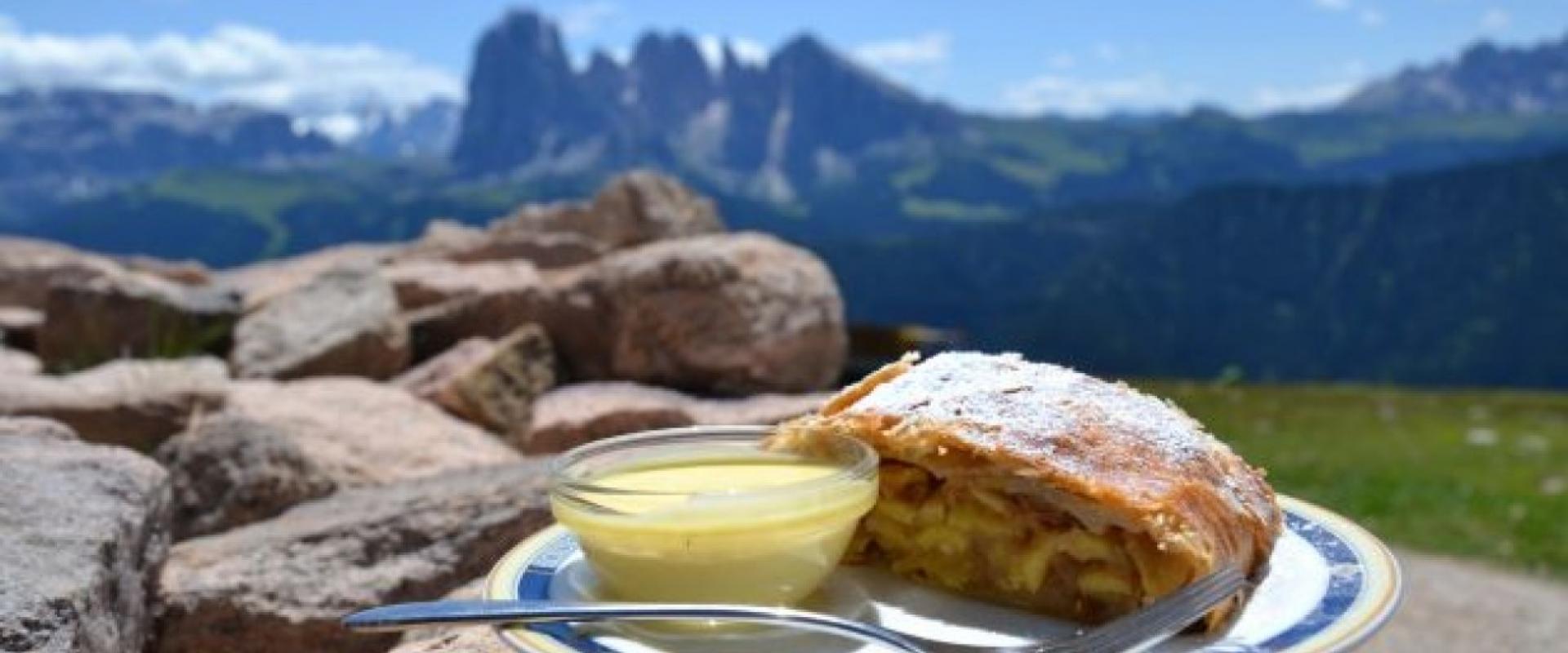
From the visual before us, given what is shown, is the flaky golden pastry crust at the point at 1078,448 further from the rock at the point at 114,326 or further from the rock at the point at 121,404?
the rock at the point at 114,326

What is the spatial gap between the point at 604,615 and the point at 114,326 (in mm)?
5623

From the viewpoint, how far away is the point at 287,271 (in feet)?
30.0

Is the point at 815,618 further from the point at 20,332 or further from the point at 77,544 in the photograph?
the point at 20,332

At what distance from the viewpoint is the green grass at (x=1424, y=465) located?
49.0 feet

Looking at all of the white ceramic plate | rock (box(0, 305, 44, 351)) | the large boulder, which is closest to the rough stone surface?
the large boulder

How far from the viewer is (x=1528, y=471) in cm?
1970

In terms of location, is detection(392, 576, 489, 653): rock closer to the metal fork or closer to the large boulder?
the metal fork

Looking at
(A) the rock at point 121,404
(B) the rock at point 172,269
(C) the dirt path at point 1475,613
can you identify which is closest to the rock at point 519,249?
(B) the rock at point 172,269

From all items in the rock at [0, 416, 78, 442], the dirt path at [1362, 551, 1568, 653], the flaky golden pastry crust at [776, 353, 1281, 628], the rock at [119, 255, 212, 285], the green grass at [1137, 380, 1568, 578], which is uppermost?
the flaky golden pastry crust at [776, 353, 1281, 628]

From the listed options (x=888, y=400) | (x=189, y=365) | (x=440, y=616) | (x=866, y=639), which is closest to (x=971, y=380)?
(x=888, y=400)

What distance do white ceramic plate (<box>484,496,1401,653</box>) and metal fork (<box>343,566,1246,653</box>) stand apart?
0.10 feet

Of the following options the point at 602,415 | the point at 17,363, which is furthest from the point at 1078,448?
the point at 17,363

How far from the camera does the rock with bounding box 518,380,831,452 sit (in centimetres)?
512

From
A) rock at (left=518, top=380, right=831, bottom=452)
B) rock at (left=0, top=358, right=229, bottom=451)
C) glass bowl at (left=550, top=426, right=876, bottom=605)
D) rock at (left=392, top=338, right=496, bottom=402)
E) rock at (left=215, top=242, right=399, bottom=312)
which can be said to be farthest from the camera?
rock at (left=215, top=242, right=399, bottom=312)
